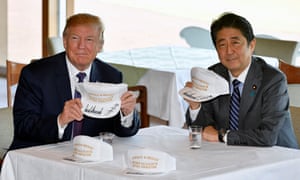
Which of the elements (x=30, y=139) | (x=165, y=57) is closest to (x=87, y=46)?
(x=30, y=139)

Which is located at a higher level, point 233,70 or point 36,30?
point 233,70

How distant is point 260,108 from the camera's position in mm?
2748

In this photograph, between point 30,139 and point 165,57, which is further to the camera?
point 165,57

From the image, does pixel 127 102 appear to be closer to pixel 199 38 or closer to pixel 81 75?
pixel 81 75

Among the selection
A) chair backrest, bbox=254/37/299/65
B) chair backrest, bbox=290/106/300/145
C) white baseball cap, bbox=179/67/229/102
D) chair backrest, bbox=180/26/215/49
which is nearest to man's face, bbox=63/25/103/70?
white baseball cap, bbox=179/67/229/102

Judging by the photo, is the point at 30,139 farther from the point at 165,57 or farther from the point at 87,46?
the point at 165,57

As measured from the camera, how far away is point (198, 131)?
8.35 ft

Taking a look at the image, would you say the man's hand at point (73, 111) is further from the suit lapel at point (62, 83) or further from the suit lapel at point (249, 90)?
the suit lapel at point (249, 90)

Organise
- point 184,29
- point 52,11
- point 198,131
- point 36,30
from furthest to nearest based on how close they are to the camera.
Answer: point 36,30 → point 52,11 → point 184,29 → point 198,131

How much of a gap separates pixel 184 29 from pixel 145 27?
2.19 ft

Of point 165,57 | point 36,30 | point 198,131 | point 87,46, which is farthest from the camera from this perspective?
point 36,30

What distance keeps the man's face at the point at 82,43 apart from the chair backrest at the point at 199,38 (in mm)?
4694

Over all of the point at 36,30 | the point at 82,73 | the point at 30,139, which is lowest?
the point at 36,30

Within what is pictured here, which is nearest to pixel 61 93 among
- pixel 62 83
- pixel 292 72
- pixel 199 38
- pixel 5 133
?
pixel 62 83
